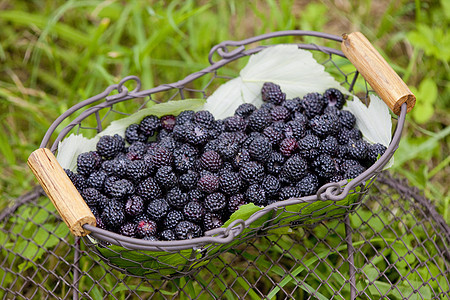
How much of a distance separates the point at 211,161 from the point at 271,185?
0.48 feet

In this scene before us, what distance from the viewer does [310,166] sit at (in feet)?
3.60

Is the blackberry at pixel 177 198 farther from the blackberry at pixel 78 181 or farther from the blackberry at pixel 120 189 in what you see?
the blackberry at pixel 78 181

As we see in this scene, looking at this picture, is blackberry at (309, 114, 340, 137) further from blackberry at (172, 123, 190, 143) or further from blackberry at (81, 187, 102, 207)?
blackberry at (81, 187, 102, 207)

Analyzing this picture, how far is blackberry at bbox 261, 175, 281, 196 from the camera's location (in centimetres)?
104

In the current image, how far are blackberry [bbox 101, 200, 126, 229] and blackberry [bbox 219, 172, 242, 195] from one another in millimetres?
229

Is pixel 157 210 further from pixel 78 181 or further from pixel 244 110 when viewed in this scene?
pixel 244 110

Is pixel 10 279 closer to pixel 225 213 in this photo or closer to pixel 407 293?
pixel 225 213

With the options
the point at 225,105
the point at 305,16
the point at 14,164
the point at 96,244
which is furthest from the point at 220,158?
the point at 305,16

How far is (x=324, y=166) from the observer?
41.7 inches

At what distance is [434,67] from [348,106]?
94cm

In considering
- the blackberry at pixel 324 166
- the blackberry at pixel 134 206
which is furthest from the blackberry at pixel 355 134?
the blackberry at pixel 134 206

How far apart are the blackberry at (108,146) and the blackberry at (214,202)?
0.27m

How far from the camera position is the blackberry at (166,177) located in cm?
104

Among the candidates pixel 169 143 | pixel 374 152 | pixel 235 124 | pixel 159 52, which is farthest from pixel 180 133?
pixel 159 52
